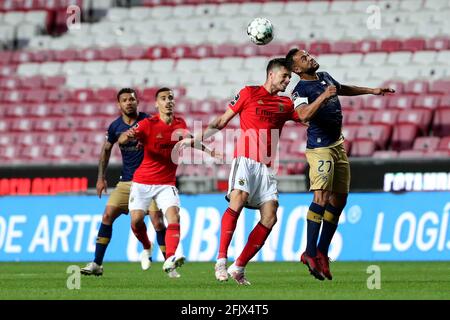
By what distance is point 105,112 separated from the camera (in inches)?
1085

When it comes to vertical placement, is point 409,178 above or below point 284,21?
below

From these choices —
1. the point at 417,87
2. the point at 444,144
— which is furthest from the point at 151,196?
the point at 417,87

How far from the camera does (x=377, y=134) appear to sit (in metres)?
23.8

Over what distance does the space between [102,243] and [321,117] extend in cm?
347

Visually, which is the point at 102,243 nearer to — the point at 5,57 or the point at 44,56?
the point at 44,56

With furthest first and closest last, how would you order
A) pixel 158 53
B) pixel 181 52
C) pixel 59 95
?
pixel 158 53 → pixel 181 52 → pixel 59 95

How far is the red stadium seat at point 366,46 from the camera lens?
88.7 ft

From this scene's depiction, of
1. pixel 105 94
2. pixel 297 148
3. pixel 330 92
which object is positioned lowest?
pixel 297 148

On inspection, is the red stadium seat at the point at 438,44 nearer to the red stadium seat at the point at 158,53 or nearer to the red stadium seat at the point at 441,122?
the red stadium seat at the point at 441,122

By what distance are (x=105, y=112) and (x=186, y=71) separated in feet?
6.88

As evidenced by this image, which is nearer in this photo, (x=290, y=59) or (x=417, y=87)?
(x=290, y=59)

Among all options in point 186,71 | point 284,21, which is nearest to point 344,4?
point 284,21
